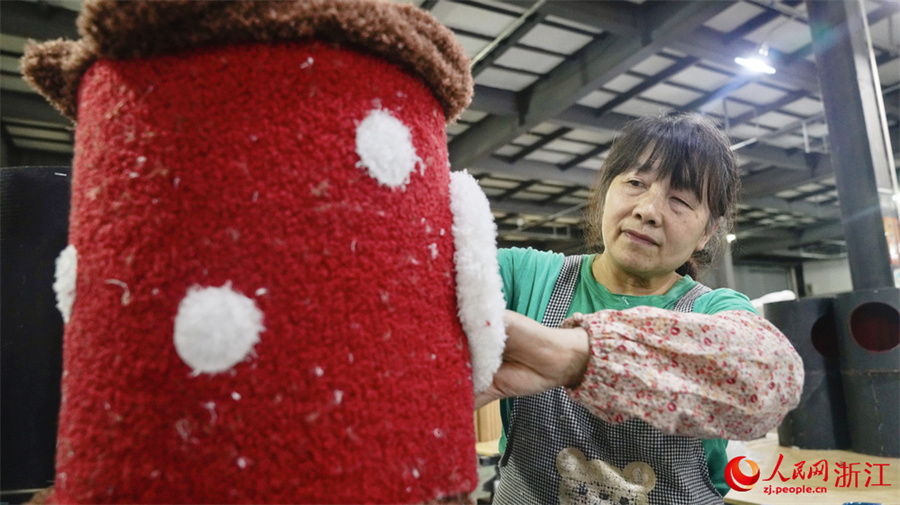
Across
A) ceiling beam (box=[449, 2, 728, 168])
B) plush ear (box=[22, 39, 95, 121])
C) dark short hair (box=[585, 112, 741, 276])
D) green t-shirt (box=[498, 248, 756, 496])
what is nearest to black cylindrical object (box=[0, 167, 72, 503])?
plush ear (box=[22, 39, 95, 121])

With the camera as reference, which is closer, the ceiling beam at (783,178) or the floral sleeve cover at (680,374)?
the floral sleeve cover at (680,374)

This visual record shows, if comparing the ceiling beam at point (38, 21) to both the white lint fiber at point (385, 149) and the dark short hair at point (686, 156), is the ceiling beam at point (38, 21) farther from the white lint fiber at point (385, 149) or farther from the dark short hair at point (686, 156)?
the white lint fiber at point (385, 149)

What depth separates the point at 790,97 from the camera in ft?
20.8

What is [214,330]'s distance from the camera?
16.1 inches

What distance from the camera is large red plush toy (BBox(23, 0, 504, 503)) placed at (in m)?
0.41

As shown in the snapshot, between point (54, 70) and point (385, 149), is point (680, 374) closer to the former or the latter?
point (385, 149)

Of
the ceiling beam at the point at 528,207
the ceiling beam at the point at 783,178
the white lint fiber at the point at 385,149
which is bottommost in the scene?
the white lint fiber at the point at 385,149

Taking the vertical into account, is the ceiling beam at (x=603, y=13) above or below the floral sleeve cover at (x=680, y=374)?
above

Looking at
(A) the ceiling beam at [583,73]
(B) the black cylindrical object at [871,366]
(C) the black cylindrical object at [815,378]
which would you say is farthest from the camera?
(A) the ceiling beam at [583,73]

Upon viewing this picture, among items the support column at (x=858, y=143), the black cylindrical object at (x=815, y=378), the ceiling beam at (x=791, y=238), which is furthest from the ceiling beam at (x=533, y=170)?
the ceiling beam at (x=791, y=238)

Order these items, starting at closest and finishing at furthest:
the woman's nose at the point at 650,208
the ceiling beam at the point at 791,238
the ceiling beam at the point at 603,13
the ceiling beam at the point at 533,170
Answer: the woman's nose at the point at 650,208
the ceiling beam at the point at 603,13
the ceiling beam at the point at 533,170
the ceiling beam at the point at 791,238

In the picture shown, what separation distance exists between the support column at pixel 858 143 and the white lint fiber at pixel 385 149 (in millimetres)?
3330

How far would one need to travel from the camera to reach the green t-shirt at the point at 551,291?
1193 mm

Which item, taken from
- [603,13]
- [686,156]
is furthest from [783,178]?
[686,156]
